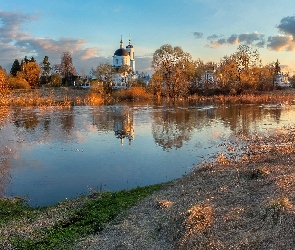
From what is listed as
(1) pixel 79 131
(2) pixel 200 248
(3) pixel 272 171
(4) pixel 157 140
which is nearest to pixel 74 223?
(2) pixel 200 248

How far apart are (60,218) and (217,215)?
4731 millimetres

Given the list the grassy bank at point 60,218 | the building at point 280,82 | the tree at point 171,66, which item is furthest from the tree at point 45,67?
the grassy bank at point 60,218

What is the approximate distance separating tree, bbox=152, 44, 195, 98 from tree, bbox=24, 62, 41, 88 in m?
37.8

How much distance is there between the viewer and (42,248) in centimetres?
802

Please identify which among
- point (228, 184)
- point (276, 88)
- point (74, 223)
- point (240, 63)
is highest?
point (240, 63)

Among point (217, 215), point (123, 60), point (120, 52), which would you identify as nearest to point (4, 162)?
point (217, 215)

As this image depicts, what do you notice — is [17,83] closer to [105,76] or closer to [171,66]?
[105,76]

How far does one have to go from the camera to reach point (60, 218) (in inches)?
391

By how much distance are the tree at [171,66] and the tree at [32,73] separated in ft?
124

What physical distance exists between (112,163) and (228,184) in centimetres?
736

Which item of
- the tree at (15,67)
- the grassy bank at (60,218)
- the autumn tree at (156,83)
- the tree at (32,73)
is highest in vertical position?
the tree at (15,67)

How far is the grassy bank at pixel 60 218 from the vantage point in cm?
841

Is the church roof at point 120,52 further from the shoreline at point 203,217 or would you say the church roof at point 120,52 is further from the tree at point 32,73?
the shoreline at point 203,217

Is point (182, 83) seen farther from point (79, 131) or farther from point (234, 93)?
point (79, 131)
